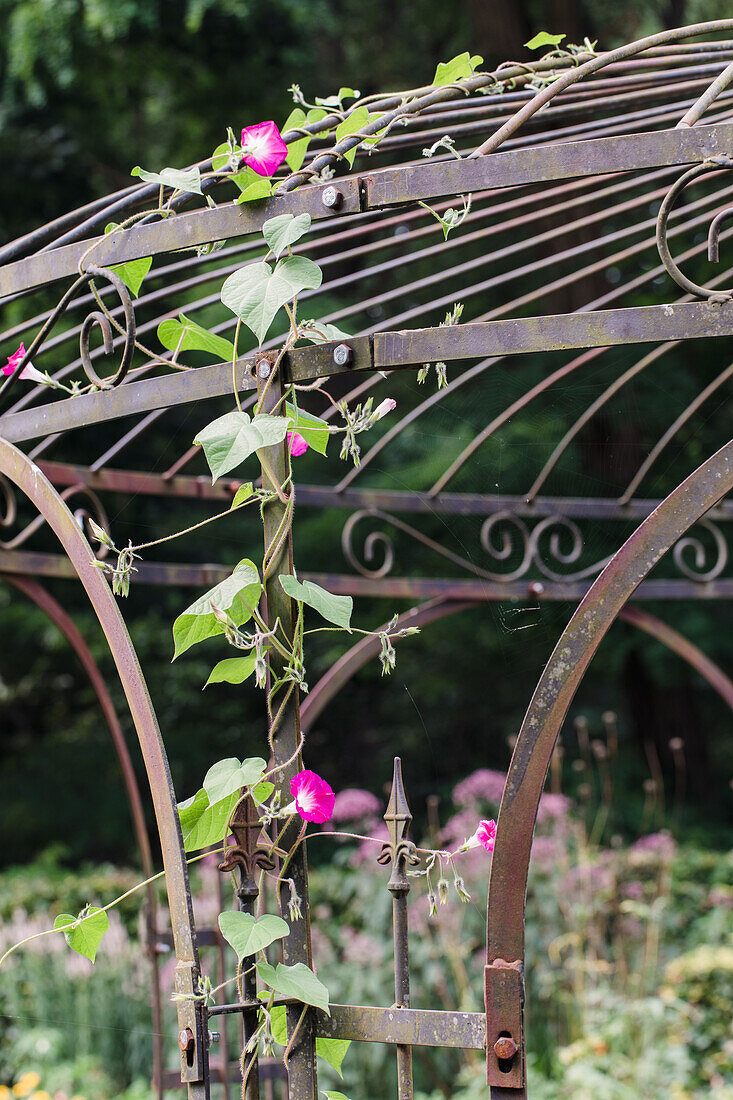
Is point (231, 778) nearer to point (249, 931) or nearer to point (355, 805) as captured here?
point (249, 931)

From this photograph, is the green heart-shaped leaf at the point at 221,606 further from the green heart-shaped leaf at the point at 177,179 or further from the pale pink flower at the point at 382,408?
the green heart-shaped leaf at the point at 177,179

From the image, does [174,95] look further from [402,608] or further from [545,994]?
[545,994]

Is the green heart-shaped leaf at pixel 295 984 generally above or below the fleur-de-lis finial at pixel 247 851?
below

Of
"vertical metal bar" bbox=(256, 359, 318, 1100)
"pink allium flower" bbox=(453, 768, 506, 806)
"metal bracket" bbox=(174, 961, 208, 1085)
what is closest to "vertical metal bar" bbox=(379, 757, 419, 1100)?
"vertical metal bar" bbox=(256, 359, 318, 1100)

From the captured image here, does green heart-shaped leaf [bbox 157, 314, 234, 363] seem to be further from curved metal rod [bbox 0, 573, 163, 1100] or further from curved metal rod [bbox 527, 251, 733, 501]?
curved metal rod [bbox 0, 573, 163, 1100]

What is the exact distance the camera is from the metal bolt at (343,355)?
1163 millimetres

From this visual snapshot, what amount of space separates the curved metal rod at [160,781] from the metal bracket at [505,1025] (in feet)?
0.98

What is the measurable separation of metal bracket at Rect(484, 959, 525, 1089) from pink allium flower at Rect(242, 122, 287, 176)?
0.89 metres

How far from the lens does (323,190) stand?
1119 millimetres

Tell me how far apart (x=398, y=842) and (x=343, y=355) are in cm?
56

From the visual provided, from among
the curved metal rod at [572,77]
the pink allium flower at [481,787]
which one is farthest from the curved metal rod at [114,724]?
the pink allium flower at [481,787]

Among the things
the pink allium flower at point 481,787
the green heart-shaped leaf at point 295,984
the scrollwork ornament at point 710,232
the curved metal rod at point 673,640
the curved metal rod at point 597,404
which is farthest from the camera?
the pink allium flower at point 481,787

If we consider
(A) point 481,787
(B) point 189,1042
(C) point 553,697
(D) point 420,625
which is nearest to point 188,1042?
(B) point 189,1042

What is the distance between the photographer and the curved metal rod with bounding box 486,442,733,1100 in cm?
107
